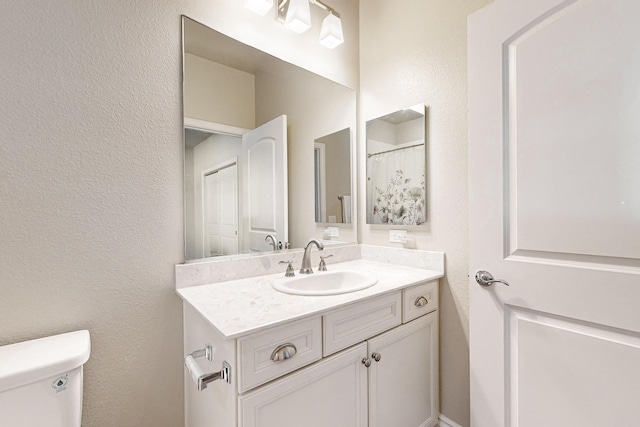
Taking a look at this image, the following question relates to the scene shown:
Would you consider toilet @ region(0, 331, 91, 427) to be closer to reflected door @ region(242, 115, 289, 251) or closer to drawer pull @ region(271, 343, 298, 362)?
drawer pull @ region(271, 343, 298, 362)

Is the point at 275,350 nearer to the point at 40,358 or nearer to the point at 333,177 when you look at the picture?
the point at 40,358

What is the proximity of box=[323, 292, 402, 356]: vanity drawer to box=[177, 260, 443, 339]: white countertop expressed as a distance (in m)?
0.04

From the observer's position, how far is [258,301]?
3.41ft

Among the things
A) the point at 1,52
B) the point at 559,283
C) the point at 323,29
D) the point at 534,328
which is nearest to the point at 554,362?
the point at 534,328

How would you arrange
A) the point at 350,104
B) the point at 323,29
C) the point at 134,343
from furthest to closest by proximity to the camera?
1. the point at 350,104
2. the point at 323,29
3. the point at 134,343

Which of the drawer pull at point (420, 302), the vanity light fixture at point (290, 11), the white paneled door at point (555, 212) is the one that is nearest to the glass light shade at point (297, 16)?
the vanity light fixture at point (290, 11)

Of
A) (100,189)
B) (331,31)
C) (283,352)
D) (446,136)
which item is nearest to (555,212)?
(446,136)

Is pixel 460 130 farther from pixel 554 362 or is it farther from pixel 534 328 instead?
pixel 554 362

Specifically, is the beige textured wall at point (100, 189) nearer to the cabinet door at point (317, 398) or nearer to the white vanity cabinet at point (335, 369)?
the white vanity cabinet at point (335, 369)

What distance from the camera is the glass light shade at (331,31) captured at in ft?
5.24

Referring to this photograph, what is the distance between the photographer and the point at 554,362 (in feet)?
3.36

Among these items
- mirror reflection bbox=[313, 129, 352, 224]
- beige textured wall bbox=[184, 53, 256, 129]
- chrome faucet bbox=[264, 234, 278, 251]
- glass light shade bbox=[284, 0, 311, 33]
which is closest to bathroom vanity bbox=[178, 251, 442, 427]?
chrome faucet bbox=[264, 234, 278, 251]

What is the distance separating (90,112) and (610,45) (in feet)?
5.69

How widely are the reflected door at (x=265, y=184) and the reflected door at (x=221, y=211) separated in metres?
0.06
